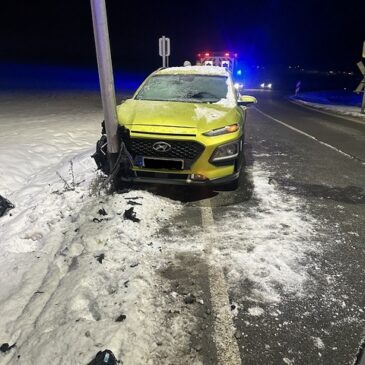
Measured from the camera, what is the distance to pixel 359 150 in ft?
28.4

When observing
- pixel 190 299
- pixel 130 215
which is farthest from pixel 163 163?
pixel 190 299

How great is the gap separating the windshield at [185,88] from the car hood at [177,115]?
0.45 metres

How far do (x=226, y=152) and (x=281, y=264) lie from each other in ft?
5.90

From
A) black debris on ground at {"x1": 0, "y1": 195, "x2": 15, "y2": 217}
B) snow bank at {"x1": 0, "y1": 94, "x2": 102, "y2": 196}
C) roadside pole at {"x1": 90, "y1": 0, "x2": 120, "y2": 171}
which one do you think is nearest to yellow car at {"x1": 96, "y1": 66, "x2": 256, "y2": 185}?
roadside pole at {"x1": 90, "y1": 0, "x2": 120, "y2": 171}

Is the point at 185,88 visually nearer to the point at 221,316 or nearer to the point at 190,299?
the point at 190,299

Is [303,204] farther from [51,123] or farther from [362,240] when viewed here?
[51,123]

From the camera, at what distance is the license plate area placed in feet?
15.8

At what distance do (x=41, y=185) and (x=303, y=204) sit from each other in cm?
413

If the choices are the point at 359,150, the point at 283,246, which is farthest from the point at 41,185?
the point at 359,150

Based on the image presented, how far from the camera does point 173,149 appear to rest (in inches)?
187

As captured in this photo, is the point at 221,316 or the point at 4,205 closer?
the point at 221,316

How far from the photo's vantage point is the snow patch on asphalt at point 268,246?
11.1 ft

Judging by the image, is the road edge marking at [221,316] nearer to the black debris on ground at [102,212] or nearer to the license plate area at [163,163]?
the license plate area at [163,163]

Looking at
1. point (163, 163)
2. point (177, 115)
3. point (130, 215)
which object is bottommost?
point (130, 215)
